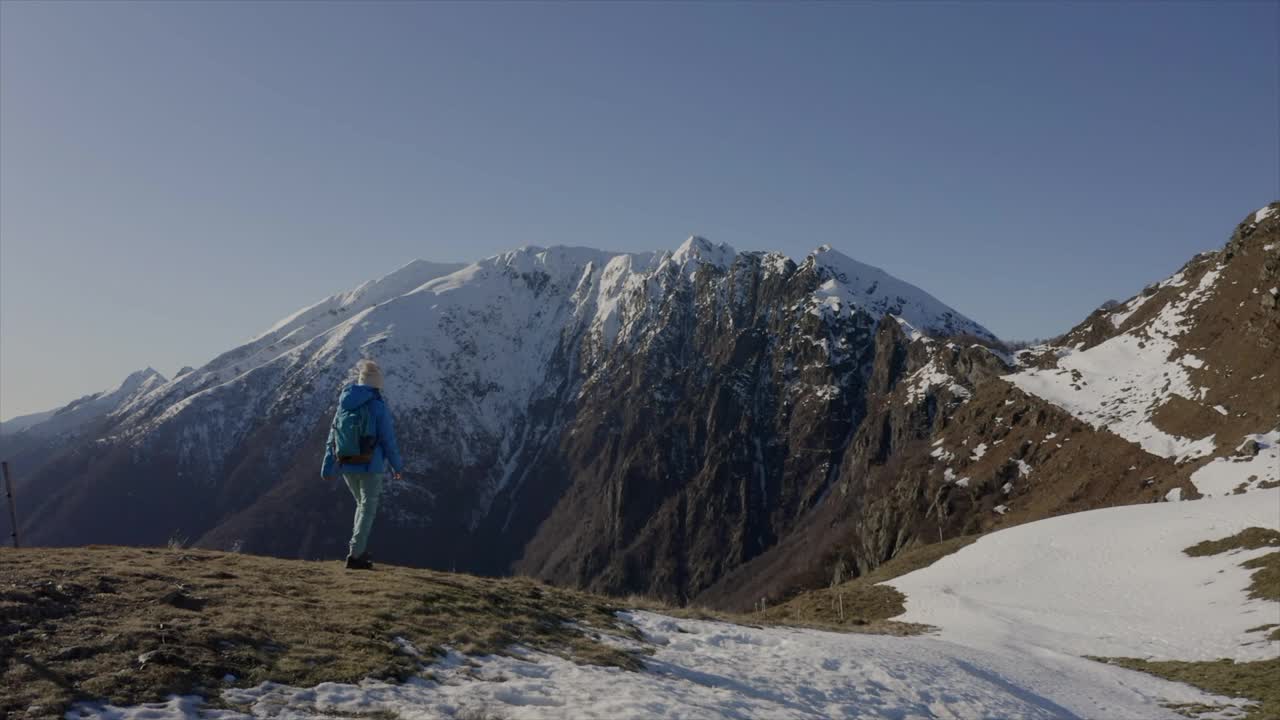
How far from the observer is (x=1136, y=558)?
42188mm

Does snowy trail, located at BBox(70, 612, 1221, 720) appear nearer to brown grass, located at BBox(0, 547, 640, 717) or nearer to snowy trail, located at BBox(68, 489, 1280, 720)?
snowy trail, located at BBox(68, 489, 1280, 720)

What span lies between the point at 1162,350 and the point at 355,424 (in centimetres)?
10876

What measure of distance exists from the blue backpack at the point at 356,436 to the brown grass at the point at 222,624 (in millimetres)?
2188

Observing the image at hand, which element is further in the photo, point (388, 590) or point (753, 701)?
point (388, 590)

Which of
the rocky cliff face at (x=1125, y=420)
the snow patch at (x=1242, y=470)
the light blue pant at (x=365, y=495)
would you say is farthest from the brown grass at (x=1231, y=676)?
the snow patch at (x=1242, y=470)

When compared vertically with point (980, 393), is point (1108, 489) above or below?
below

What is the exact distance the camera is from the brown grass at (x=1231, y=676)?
1802cm

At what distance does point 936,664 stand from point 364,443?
13.1 m

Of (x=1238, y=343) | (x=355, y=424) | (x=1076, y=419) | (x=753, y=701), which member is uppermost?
(x=1238, y=343)

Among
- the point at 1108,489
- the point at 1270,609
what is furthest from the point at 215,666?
the point at 1108,489

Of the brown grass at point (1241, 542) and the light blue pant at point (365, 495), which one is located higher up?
the light blue pant at point (365, 495)

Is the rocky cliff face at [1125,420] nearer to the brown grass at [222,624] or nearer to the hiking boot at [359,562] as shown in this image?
A: the brown grass at [222,624]

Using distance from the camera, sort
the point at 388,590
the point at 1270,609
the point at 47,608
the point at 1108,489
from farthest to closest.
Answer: the point at 1108,489, the point at 1270,609, the point at 388,590, the point at 47,608

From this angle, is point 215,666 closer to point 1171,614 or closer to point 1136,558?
point 1171,614
